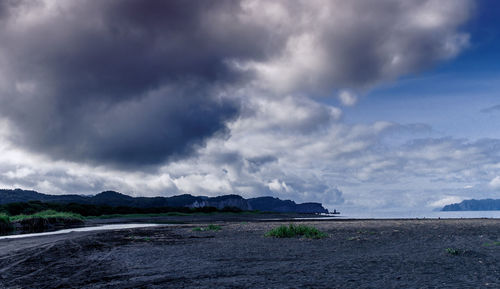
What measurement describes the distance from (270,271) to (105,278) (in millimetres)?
6280

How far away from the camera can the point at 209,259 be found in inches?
693

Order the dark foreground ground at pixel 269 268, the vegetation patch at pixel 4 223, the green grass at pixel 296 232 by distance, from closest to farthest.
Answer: the dark foreground ground at pixel 269 268
the green grass at pixel 296 232
the vegetation patch at pixel 4 223

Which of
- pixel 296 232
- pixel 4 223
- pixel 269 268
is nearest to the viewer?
pixel 269 268

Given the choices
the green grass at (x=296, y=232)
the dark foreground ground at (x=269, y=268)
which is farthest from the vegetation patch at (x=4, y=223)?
the green grass at (x=296, y=232)

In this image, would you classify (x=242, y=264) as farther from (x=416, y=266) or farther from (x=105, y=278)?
(x=416, y=266)

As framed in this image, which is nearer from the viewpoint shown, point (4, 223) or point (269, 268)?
point (269, 268)

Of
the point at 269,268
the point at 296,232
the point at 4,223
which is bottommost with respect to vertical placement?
the point at 4,223

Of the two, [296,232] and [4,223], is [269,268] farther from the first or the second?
[4,223]

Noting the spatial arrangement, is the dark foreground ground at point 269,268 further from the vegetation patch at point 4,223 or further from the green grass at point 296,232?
the vegetation patch at point 4,223

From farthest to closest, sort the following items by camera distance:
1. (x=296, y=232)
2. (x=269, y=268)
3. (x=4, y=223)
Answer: (x=4, y=223)
(x=296, y=232)
(x=269, y=268)

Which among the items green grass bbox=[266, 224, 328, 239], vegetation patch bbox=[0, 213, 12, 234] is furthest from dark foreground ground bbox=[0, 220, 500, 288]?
vegetation patch bbox=[0, 213, 12, 234]

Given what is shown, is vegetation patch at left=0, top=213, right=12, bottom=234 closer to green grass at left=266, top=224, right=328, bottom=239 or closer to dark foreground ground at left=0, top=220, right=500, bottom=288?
dark foreground ground at left=0, top=220, right=500, bottom=288

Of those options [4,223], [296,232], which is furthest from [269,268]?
[4,223]

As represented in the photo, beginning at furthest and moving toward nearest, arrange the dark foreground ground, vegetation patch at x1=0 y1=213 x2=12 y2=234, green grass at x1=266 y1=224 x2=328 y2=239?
vegetation patch at x1=0 y1=213 x2=12 y2=234 → green grass at x1=266 y1=224 x2=328 y2=239 → the dark foreground ground
